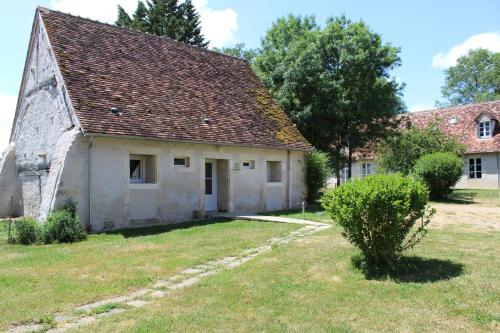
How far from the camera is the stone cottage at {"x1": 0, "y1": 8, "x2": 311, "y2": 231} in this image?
13.5 metres

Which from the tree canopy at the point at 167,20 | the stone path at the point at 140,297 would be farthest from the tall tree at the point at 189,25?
the stone path at the point at 140,297

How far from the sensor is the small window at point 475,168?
32531 millimetres

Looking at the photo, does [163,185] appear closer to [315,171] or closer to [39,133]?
[39,133]

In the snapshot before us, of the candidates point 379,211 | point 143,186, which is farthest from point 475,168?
point 379,211

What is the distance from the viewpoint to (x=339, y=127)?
24.7m

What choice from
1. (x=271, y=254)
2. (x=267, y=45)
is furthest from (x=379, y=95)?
(x=271, y=254)

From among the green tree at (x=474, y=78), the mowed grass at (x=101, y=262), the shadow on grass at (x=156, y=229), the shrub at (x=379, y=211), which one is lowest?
the mowed grass at (x=101, y=262)

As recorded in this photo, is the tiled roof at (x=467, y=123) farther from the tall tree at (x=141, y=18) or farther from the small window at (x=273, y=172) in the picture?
the tall tree at (x=141, y=18)

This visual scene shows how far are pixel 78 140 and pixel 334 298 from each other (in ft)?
31.4

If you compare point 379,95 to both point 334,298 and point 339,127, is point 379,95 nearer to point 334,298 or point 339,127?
point 339,127

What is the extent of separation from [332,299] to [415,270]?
213cm

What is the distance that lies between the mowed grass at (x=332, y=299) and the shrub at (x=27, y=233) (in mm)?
6296

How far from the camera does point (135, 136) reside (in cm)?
1380

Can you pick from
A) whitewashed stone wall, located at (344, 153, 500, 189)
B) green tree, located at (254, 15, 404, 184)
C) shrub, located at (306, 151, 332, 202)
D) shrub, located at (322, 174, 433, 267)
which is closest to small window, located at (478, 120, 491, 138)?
whitewashed stone wall, located at (344, 153, 500, 189)
